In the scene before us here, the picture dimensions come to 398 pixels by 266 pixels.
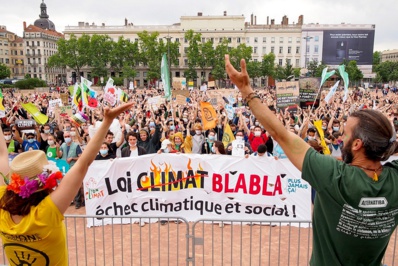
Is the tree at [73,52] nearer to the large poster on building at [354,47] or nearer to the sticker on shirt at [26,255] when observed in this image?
the large poster on building at [354,47]

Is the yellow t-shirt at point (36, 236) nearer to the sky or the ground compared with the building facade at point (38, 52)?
nearer to the ground

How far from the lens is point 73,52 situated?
261 feet

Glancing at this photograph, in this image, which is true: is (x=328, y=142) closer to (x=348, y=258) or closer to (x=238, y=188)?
(x=238, y=188)

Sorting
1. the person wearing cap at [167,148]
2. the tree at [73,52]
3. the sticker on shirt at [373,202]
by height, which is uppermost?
the tree at [73,52]

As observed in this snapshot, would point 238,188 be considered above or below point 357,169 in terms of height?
below

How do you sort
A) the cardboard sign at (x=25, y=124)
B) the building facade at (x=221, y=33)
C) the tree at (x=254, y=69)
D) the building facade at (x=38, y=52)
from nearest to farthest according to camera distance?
the cardboard sign at (x=25, y=124) → the tree at (x=254, y=69) → the building facade at (x=221, y=33) → the building facade at (x=38, y=52)

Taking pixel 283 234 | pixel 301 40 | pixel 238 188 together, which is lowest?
pixel 283 234

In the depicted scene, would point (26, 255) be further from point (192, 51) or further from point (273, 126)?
point (192, 51)

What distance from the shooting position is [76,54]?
8125 centimetres

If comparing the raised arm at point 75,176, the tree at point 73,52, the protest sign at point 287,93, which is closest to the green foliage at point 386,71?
the tree at point 73,52

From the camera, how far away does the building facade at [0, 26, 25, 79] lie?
350 ft

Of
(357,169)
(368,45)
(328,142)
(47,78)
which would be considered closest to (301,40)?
(368,45)

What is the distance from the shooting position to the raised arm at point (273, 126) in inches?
66.4

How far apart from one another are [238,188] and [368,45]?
288 feet
